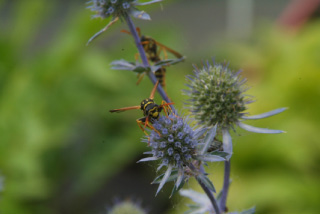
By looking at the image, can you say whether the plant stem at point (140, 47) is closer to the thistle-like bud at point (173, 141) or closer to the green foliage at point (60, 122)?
the thistle-like bud at point (173, 141)

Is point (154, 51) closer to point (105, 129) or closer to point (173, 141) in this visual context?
point (173, 141)

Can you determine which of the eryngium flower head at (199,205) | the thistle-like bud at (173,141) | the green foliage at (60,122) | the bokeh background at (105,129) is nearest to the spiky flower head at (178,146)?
the thistle-like bud at (173,141)

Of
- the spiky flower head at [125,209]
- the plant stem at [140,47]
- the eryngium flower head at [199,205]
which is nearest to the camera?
the plant stem at [140,47]

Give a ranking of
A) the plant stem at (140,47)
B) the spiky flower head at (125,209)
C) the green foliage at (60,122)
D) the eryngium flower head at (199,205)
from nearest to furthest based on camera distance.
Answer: the plant stem at (140,47) < the eryngium flower head at (199,205) < the spiky flower head at (125,209) < the green foliage at (60,122)

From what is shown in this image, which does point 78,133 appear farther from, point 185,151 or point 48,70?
point 185,151

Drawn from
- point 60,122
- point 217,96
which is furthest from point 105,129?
point 217,96

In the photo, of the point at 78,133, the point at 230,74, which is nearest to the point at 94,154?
the point at 78,133

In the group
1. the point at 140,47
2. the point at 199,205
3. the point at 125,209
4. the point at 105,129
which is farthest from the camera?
the point at 105,129
